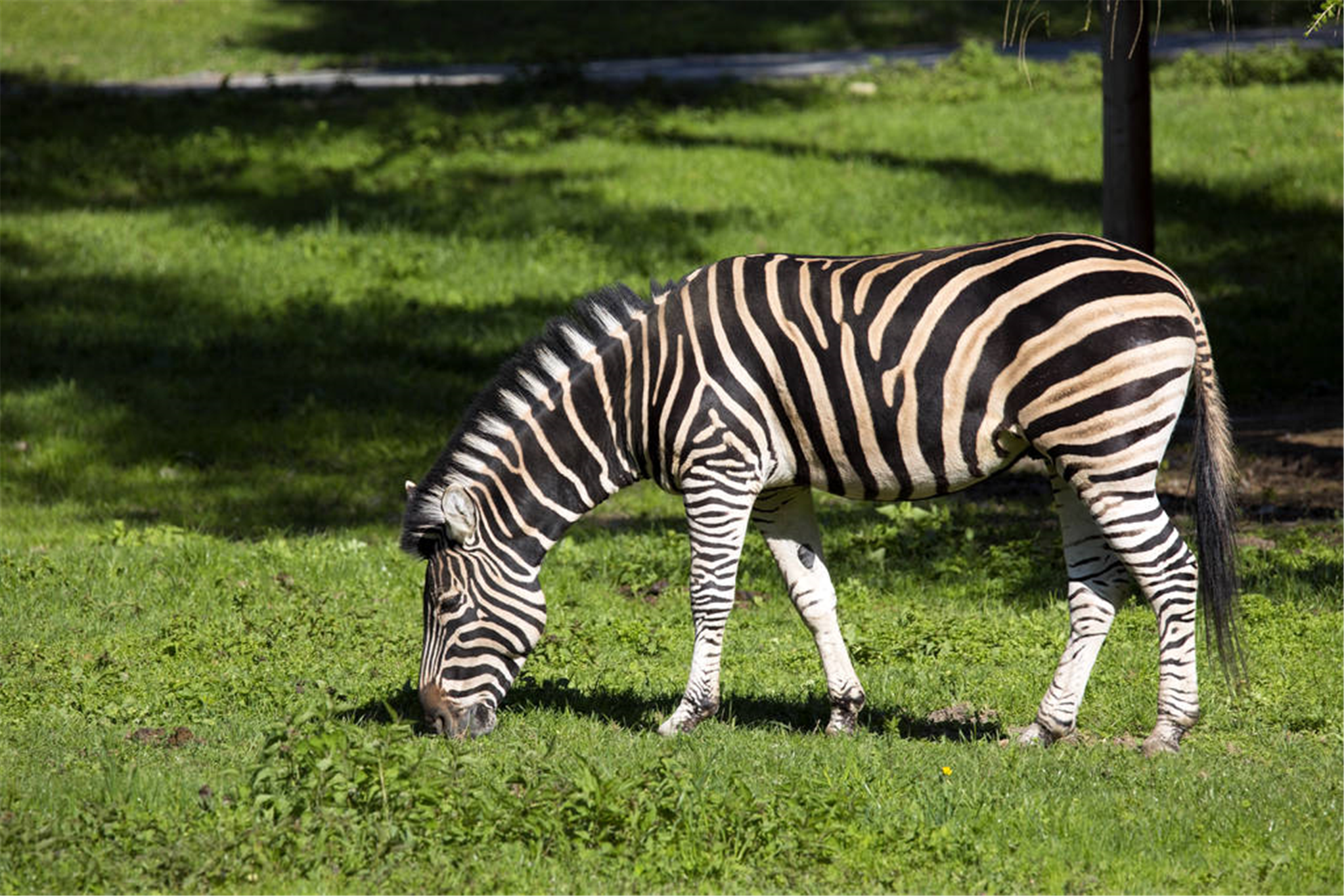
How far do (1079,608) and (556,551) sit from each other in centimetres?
477

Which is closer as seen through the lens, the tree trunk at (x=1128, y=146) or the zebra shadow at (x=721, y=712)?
the zebra shadow at (x=721, y=712)

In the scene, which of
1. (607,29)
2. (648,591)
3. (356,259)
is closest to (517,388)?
(648,591)

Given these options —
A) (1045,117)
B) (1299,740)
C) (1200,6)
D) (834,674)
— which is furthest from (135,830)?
(1200,6)

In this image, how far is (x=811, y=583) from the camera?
24.0ft

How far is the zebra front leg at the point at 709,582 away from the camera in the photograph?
685 centimetres

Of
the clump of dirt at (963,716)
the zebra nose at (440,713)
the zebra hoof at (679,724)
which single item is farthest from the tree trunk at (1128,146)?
→ the zebra nose at (440,713)

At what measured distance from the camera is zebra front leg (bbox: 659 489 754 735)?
6.85 metres

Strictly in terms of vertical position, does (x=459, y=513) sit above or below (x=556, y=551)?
above

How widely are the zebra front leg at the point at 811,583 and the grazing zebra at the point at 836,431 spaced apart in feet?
0.06

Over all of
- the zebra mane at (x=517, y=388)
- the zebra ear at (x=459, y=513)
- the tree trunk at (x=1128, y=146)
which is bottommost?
the zebra ear at (x=459, y=513)

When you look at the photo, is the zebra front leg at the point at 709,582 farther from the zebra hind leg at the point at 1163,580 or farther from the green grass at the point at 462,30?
the green grass at the point at 462,30

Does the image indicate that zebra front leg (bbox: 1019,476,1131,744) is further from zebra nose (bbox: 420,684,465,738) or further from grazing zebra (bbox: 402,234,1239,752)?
zebra nose (bbox: 420,684,465,738)

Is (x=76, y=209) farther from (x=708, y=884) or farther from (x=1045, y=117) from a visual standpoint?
(x=708, y=884)

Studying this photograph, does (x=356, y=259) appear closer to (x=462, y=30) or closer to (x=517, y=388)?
(x=517, y=388)
